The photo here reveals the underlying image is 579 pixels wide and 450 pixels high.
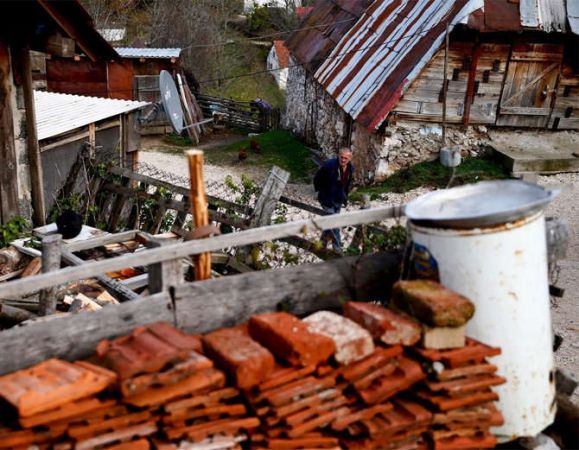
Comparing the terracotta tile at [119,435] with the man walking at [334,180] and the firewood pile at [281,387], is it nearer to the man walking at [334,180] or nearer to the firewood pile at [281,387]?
the firewood pile at [281,387]

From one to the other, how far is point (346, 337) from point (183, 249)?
101 cm

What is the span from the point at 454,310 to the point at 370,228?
9.28 feet

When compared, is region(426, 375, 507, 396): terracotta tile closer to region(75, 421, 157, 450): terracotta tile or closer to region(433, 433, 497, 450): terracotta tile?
region(433, 433, 497, 450): terracotta tile

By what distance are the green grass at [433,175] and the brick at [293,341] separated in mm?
11644

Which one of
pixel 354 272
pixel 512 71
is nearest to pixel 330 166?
pixel 354 272

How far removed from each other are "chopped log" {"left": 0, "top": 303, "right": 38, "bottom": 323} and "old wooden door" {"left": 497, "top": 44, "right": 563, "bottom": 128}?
1303 cm

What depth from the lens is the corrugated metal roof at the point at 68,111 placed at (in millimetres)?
9977

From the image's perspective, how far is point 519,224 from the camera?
3529 mm

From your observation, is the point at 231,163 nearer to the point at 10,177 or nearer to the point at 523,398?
the point at 10,177

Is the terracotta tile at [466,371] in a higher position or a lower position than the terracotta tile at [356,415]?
higher

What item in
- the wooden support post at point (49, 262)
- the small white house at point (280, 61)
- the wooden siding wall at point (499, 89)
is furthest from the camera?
the small white house at point (280, 61)

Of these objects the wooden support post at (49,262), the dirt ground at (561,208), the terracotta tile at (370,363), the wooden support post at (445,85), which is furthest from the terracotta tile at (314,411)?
the wooden support post at (445,85)

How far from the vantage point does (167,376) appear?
2875 mm

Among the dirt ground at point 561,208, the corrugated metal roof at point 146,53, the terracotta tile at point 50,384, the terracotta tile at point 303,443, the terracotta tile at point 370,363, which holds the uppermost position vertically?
the corrugated metal roof at point 146,53
